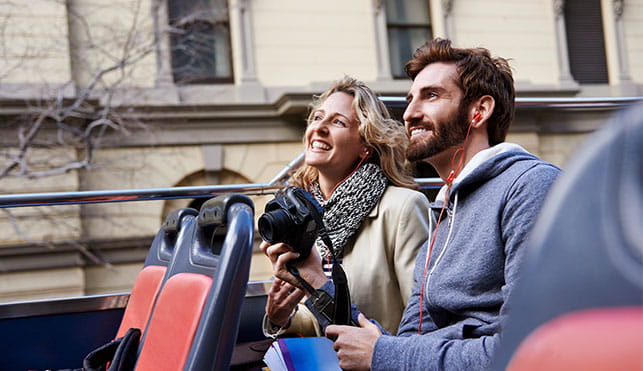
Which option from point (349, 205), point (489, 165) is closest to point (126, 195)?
point (349, 205)

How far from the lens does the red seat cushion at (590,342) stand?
0.30 metres

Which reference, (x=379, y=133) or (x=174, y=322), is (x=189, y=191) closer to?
(x=379, y=133)

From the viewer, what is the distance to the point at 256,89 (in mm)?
8297

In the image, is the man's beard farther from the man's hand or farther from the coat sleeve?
the man's hand

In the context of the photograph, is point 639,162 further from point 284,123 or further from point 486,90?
point 284,123

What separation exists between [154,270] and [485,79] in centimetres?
108

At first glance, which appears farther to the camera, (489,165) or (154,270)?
(154,270)

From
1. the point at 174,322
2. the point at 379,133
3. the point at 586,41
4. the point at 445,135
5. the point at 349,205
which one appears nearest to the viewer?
the point at 174,322

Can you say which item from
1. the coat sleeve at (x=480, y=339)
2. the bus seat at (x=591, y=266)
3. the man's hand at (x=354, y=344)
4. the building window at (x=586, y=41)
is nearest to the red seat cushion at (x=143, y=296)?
the man's hand at (x=354, y=344)

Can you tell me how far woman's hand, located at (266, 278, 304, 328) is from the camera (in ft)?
5.64

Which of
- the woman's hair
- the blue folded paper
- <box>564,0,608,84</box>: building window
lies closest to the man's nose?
the woman's hair

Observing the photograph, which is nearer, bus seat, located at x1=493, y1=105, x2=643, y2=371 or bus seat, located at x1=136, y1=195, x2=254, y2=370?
bus seat, located at x1=493, y1=105, x2=643, y2=371

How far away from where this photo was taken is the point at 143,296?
1848mm

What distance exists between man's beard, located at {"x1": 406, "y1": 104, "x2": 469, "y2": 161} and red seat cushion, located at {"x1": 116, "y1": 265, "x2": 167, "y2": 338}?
798 millimetres
